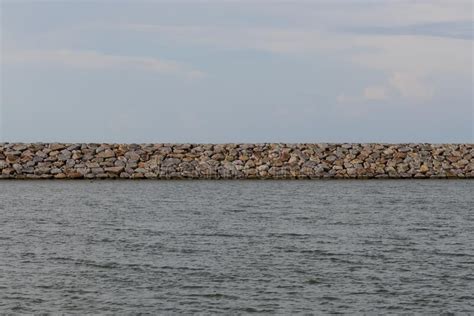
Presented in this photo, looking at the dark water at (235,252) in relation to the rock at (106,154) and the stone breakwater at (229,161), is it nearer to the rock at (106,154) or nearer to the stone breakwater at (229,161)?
the stone breakwater at (229,161)

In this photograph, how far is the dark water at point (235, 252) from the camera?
14906mm

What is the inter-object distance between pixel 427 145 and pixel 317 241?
21540mm

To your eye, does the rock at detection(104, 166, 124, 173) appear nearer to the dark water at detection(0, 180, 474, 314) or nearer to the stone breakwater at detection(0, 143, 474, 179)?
the stone breakwater at detection(0, 143, 474, 179)

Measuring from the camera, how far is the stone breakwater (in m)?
38.4

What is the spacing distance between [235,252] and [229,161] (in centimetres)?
2002

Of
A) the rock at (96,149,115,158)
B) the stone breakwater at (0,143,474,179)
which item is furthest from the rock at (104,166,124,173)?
the rock at (96,149,115,158)

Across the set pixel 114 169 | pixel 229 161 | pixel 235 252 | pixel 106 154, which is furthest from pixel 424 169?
pixel 235 252

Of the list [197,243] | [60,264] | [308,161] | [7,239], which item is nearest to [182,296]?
[60,264]

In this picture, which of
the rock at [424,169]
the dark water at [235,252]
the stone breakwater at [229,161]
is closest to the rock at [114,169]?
the stone breakwater at [229,161]

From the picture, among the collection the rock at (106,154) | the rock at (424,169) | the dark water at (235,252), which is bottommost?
the dark water at (235,252)

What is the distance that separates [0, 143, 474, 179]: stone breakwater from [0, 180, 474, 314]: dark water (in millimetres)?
4478

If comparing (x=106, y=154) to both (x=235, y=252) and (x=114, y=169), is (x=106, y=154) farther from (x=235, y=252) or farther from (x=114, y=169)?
(x=235, y=252)

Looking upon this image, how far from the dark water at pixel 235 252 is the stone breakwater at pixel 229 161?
4478 mm

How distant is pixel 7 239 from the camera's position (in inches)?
842
